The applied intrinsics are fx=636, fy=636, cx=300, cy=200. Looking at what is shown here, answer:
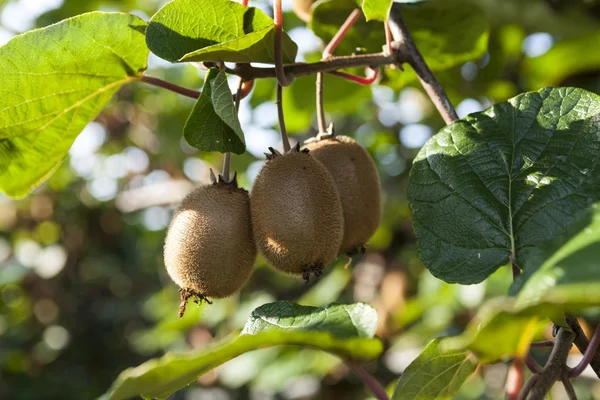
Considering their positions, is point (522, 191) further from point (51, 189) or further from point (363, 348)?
point (51, 189)

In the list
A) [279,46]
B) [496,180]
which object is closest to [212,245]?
[279,46]

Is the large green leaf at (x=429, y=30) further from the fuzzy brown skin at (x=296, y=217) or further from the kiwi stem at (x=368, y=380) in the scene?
the kiwi stem at (x=368, y=380)

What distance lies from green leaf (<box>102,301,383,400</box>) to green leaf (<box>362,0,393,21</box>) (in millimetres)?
576

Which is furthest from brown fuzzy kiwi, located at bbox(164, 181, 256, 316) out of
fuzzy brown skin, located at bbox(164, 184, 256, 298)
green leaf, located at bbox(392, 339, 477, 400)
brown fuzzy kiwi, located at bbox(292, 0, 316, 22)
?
brown fuzzy kiwi, located at bbox(292, 0, 316, 22)

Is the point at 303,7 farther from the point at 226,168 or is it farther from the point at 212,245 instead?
the point at 212,245

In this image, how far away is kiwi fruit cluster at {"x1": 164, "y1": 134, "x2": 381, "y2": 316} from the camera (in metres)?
1.11

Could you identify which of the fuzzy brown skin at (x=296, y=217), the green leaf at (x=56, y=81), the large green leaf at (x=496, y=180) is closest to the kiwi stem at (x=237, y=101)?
the fuzzy brown skin at (x=296, y=217)

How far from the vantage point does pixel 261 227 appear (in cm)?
113

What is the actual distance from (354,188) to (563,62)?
1.68m

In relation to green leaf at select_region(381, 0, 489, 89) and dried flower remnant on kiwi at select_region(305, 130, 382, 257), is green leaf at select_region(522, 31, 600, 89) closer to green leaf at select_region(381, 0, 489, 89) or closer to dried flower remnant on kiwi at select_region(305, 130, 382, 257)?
green leaf at select_region(381, 0, 489, 89)

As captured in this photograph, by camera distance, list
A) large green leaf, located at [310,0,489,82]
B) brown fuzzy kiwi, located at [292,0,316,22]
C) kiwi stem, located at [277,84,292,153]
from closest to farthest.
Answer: kiwi stem, located at [277,84,292,153] < large green leaf, located at [310,0,489,82] < brown fuzzy kiwi, located at [292,0,316,22]

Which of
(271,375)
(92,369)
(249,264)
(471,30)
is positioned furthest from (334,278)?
(92,369)

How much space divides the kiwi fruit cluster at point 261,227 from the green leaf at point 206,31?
0.22 meters

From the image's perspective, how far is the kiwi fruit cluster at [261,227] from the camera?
43.7 inches
